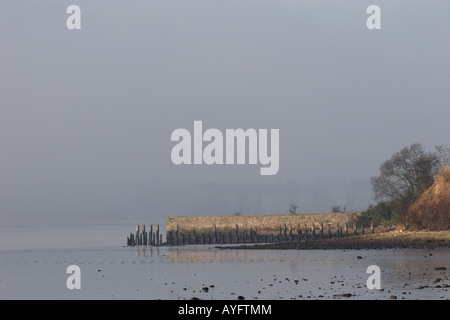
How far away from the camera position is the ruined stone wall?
7906 cm

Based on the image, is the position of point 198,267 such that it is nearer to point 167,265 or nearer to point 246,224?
point 167,265

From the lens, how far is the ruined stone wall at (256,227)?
79062 millimetres

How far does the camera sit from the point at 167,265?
2157 inches

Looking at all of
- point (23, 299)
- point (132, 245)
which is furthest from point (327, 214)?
point (23, 299)

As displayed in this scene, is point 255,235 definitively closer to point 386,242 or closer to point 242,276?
point 386,242

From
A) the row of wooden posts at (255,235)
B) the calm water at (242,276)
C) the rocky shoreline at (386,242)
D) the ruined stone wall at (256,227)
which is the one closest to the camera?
the calm water at (242,276)

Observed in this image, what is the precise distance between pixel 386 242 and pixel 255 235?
61.1ft

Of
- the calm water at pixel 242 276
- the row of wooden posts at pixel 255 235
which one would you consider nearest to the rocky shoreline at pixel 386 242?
the calm water at pixel 242 276

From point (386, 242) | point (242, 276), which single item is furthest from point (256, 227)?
point (242, 276)

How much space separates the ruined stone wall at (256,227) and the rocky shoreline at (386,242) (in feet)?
17.1

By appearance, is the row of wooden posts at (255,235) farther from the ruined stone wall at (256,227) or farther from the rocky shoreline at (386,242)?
the rocky shoreline at (386,242)

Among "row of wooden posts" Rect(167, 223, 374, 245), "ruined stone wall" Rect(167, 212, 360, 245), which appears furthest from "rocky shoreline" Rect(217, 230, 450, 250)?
"ruined stone wall" Rect(167, 212, 360, 245)

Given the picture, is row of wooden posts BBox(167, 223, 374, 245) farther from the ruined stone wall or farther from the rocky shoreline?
the rocky shoreline
